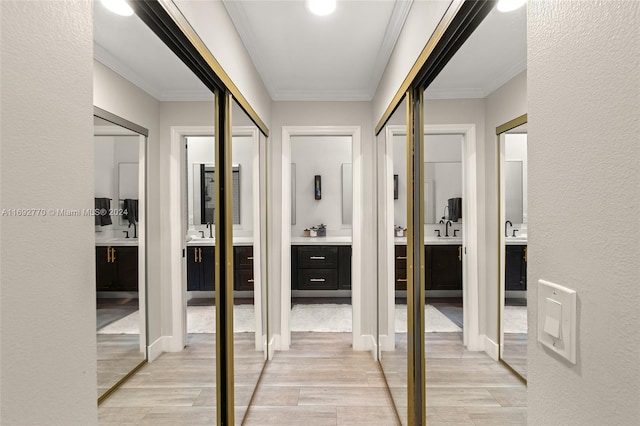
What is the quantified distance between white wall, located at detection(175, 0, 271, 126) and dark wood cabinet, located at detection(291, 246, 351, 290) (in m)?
2.37

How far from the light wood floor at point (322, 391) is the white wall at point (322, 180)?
2308 mm

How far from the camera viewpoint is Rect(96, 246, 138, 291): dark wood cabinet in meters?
0.85

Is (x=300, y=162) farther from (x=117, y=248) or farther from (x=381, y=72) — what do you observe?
(x=117, y=248)

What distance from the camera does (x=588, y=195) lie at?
1.90ft

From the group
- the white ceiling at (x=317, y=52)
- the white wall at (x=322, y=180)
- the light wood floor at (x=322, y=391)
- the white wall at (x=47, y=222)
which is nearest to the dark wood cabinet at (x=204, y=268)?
the light wood floor at (x=322, y=391)

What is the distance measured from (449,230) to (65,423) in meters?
1.35

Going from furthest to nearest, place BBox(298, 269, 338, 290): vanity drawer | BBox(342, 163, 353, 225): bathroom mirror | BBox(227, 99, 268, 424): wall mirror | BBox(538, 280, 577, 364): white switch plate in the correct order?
1. BBox(342, 163, 353, 225): bathroom mirror
2. BBox(298, 269, 338, 290): vanity drawer
3. BBox(227, 99, 268, 424): wall mirror
4. BBox(538, 280, 577, 364): white switch plate

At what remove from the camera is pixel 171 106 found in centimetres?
138

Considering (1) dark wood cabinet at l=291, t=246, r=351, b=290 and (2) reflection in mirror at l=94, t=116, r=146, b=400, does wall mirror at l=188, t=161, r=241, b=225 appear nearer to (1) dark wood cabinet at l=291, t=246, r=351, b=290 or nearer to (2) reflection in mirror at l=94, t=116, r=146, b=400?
(2) reflection in mirror at l=94, t=116, r=146, b=400

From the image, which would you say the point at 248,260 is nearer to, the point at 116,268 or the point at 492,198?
the point at 116,268

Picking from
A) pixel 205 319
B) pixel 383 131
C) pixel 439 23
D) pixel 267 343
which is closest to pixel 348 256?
pixel 267 343

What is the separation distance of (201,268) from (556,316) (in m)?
Answer: 1.51

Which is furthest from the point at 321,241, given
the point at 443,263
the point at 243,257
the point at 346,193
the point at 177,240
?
the point at 177,240

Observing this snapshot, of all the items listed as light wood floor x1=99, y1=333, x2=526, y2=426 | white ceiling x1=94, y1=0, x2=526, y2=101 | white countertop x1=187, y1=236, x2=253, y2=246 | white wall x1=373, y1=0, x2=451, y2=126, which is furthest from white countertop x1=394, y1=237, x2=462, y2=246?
white countertop x1=187, y1=236, x2=253, y2=246
